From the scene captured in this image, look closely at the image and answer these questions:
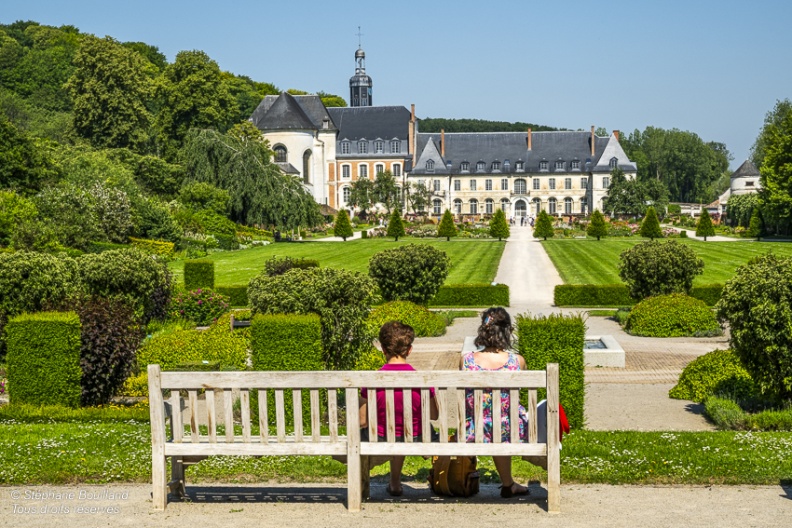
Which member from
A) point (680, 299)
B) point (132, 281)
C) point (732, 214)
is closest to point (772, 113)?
point (732, 214)

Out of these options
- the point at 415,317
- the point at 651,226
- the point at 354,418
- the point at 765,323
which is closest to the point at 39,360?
the point at 354,418

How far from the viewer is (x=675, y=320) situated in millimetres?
18312

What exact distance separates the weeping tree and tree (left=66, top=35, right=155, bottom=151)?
13.7 m

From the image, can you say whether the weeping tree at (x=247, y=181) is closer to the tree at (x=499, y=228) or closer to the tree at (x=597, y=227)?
the tree at (x=499, y=228)

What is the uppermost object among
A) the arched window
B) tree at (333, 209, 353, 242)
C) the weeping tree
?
the arched window

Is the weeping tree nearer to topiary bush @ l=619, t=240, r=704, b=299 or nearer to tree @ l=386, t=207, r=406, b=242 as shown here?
tree @ l=386, t=207, r=406, b=242

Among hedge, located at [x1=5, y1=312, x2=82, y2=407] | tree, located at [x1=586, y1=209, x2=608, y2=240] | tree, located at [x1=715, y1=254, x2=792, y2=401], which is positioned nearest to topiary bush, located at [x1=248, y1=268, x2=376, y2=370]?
hedge, located at [x1=5, y1=312, x2=82, y2=407]

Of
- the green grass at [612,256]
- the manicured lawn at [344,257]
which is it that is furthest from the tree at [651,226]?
the manicured lawn at [344,257]

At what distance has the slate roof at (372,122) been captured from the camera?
84.9 metres

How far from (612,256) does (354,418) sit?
32914 mm

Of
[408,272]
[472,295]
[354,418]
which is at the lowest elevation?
[472,295]

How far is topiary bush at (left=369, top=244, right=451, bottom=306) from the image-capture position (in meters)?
20.1

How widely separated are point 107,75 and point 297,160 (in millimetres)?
22352

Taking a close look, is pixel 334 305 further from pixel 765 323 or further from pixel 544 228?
pixel 544 228
